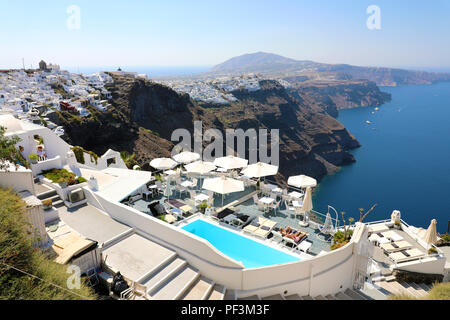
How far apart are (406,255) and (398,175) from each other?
61745mm

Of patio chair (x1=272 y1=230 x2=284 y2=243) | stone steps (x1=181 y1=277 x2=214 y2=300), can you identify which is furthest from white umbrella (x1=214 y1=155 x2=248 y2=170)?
stone steps (x1=181 y1=277 x2=214 y2=300)

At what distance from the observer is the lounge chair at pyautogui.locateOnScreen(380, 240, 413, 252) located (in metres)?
11.1

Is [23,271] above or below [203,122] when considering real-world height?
above

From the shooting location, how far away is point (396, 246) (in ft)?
37.0

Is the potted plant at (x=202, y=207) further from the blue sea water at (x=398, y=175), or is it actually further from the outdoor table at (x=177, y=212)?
the blue sea water at (x=398, y=175)

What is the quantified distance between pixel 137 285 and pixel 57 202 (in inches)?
200

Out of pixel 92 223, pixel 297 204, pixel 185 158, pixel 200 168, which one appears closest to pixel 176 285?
pixel 92 223

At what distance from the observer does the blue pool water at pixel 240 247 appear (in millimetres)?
8359

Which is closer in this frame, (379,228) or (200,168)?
(379,228)

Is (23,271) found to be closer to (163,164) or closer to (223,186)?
(223,186)

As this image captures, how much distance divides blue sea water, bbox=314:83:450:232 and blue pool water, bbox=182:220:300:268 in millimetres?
41602

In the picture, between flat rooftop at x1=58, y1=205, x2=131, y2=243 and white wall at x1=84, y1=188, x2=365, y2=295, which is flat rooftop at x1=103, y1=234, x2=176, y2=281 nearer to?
white wall at x1=84, y1=188, x2=365, y2=295
